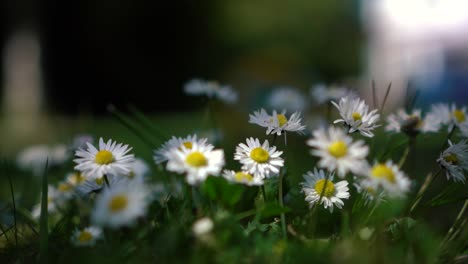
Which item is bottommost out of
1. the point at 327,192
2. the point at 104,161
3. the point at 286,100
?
the point at 286,100

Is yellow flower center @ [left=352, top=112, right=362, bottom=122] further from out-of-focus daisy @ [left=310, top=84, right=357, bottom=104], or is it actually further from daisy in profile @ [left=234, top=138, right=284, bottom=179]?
out-of-focus daisy @ [left=310, top=84, right=357, bottom=104]

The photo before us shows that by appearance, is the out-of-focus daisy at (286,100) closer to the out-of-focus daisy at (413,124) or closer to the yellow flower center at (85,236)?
the out-of-focus daisy at (413,124)

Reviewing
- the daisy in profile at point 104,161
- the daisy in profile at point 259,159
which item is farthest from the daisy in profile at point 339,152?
the daisy in profile at point 104,161

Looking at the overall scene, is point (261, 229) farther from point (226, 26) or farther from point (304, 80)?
point (226, 26)

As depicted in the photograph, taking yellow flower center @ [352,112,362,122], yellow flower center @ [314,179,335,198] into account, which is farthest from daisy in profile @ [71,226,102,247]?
yellow flower center @ [352,112,362,122]

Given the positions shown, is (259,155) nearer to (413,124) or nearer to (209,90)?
→ (413,124)

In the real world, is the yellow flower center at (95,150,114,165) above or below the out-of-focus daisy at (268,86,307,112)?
above

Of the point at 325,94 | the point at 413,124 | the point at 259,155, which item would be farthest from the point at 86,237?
the point at 325,94
